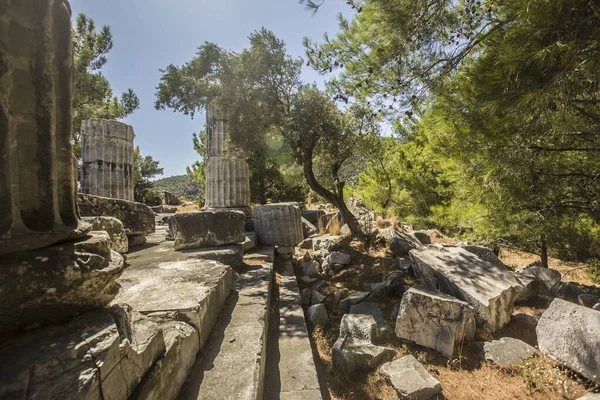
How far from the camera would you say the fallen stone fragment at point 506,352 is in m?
2.24

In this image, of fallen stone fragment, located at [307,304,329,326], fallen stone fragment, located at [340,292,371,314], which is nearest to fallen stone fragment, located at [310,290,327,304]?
fallen stone fragment, located at [340,292,371,314]

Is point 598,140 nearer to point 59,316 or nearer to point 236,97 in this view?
point 59,316

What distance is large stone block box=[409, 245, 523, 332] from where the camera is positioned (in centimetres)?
278

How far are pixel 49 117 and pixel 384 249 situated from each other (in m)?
5.25

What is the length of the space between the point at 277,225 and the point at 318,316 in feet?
8.88

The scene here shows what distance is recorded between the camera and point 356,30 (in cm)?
423

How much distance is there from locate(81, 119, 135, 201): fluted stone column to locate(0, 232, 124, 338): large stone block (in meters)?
5.40

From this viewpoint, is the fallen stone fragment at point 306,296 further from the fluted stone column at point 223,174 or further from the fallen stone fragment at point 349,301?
the fluted stone column at point 223,174

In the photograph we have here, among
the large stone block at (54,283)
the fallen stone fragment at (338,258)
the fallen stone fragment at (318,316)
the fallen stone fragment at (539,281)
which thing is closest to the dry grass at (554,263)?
the fallen stone fragment at (539,281)

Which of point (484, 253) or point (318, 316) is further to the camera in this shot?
point (484, 253)

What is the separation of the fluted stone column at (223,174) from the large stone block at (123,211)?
2.57m

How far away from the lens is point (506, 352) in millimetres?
2299

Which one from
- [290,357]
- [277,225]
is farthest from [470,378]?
[277,225]

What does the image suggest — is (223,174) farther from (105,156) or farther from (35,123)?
(35,123)
